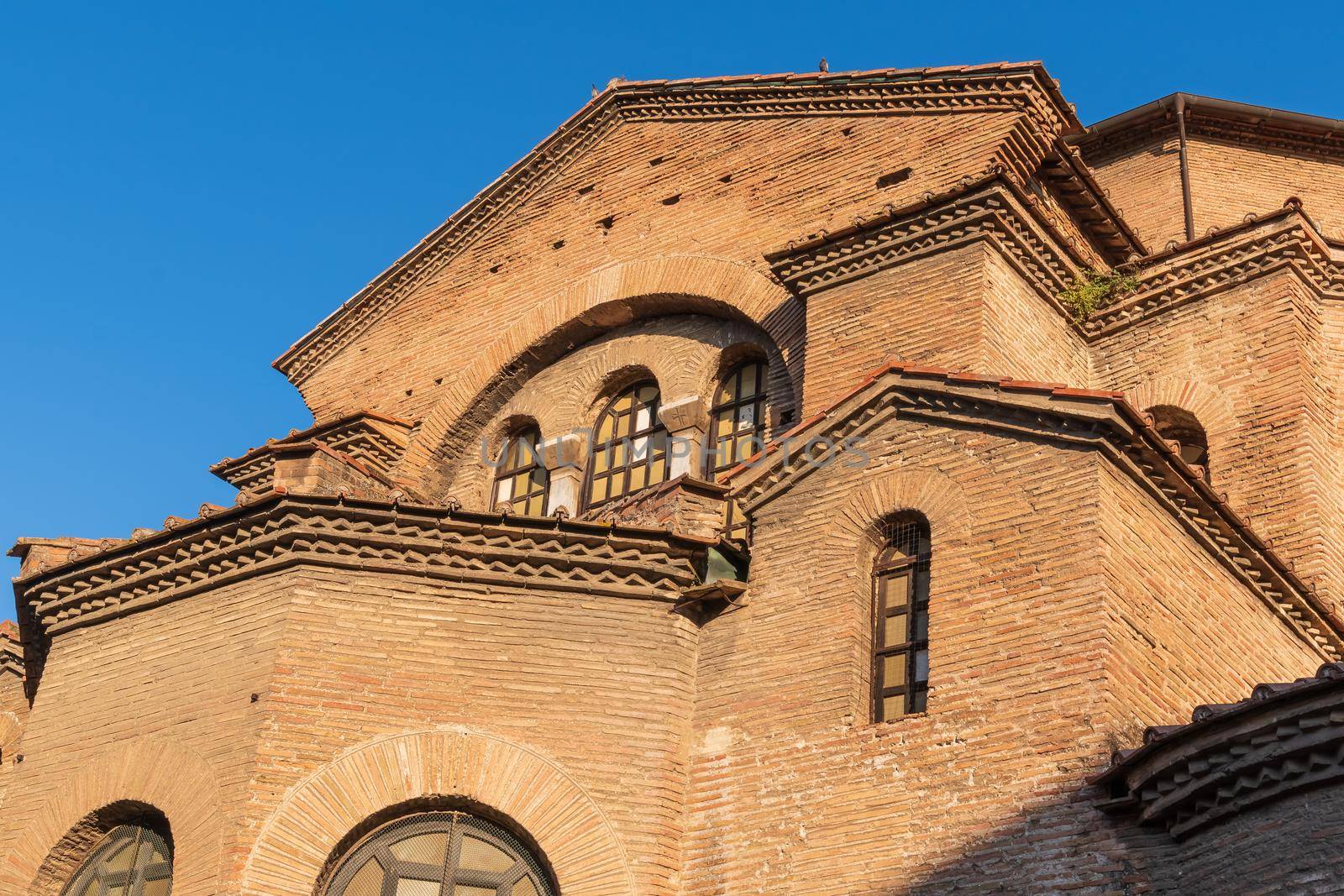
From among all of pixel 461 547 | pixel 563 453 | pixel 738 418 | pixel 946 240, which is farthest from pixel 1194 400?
pixel 461 547

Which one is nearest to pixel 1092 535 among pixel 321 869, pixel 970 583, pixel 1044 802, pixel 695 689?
pixel 970 583

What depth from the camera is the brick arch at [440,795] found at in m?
8.95

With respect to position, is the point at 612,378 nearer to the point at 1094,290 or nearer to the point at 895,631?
the point at 1094,290

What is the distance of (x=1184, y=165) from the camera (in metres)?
15.9

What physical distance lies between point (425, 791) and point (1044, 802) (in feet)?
11.5

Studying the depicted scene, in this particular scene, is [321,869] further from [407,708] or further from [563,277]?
[563,277]

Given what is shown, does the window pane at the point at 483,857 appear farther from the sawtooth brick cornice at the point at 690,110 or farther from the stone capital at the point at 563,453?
the sawtooth brick cornice at the point at 690,110

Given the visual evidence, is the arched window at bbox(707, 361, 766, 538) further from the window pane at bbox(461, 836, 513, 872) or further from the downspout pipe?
the downspout pipe

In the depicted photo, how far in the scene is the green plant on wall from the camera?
39.9 ft

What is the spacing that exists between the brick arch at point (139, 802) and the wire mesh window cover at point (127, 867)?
20cm

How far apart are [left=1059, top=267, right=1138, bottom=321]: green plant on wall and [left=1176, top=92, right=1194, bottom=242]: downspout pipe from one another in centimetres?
307

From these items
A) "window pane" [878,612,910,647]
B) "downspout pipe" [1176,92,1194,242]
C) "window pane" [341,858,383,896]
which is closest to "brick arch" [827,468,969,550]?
"window pane" [878,612,910,647]

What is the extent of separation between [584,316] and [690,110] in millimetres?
2158

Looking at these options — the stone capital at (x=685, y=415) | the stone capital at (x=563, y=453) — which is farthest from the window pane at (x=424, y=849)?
the stone capital at (x=563, y=453)
